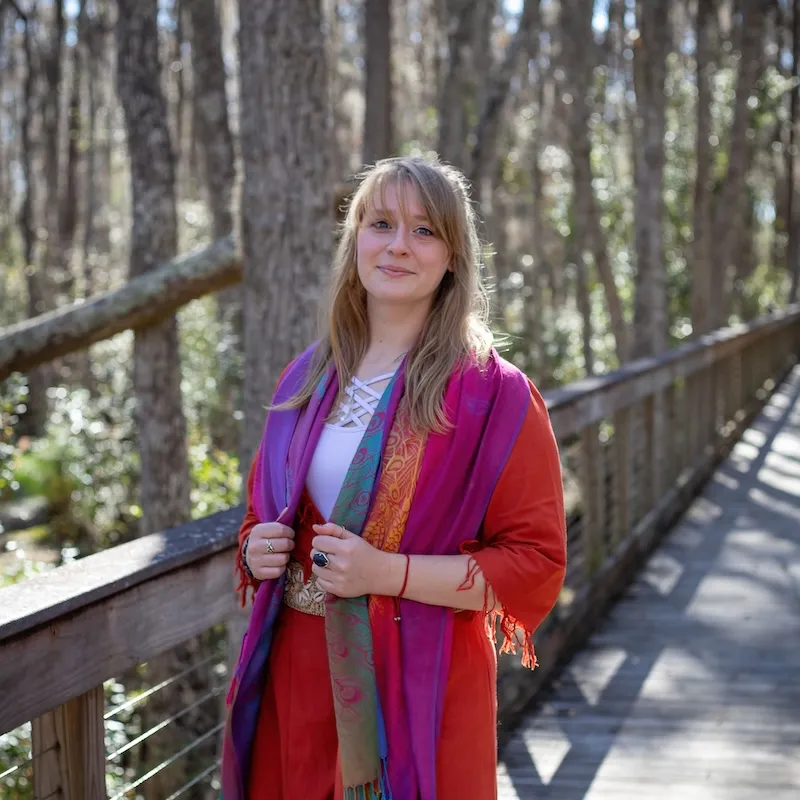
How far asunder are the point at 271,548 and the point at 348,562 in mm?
211

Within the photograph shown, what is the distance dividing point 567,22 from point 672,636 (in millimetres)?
10322

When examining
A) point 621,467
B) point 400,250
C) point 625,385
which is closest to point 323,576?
point 400,250

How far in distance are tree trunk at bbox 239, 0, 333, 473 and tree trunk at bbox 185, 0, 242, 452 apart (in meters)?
5.69

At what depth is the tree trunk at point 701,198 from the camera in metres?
15.8

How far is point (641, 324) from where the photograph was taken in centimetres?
1147

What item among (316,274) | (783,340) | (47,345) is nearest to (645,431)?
(316,274)

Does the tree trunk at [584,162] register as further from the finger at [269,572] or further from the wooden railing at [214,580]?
the finger at [269,572]

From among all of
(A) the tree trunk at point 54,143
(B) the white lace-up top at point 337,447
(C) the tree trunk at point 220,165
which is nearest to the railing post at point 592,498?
(B) the white lace-up top at point 337,447

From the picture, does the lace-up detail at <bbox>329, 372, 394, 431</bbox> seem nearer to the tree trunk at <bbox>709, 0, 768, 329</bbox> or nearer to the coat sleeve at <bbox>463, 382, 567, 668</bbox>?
the coat sleeve at <bbox>463, 382, 567, 668</bbox>

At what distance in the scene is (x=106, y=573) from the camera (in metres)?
2.36

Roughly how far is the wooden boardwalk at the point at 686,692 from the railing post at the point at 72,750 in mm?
1883

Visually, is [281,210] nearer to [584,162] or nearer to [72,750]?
[72,750]

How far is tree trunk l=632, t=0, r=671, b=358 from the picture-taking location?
37.6 ft

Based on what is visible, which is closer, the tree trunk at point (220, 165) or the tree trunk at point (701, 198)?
the tree trunk at point (220, 165)
